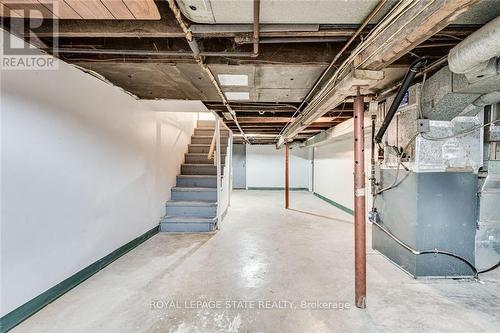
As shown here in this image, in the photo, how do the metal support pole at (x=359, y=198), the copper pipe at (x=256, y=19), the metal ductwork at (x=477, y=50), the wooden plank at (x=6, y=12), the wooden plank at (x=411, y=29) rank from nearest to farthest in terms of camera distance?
the wooden plank at (x=411, y=29) < the metal ductwork at (x=477, y=50) < the copper pipe at (x=256, y=19) < the wooden plank at (x=6, y=12) < the metal support pole at (x=359, y=198)

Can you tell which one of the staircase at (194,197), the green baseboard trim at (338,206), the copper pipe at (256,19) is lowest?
the green baseboard trim at (338,206)

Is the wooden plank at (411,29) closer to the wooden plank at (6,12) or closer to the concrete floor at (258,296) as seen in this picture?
the concrete floor at (258,296)

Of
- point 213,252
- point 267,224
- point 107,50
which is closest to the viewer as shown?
point 107,50

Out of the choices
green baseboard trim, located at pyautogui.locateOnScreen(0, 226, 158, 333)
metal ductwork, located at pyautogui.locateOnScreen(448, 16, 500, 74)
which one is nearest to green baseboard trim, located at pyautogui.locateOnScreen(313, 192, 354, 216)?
metal ductwork, located at pyautogui.locateOnScreen(448, 16, 500, 74)

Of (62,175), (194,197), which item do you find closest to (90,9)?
(62,175)

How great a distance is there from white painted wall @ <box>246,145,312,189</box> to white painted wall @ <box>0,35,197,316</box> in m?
6.78

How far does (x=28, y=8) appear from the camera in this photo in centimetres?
150

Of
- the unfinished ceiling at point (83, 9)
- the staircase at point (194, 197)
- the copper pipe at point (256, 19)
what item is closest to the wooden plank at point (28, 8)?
the unfinished ceiling at point (83, 9)

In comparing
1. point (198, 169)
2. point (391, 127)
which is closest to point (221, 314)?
point (391, 127)

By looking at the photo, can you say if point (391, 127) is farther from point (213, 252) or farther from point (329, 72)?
point (213, 252)

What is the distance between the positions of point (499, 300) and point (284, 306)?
178 cm

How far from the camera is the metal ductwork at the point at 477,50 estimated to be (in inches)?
48.6

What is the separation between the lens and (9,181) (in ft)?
5.40

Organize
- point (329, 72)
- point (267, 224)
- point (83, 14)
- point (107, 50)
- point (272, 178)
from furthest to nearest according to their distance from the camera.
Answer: point (272, 178) → point (267, 224) → point (329, 72) → point (107, 50) → point (83, 14)
